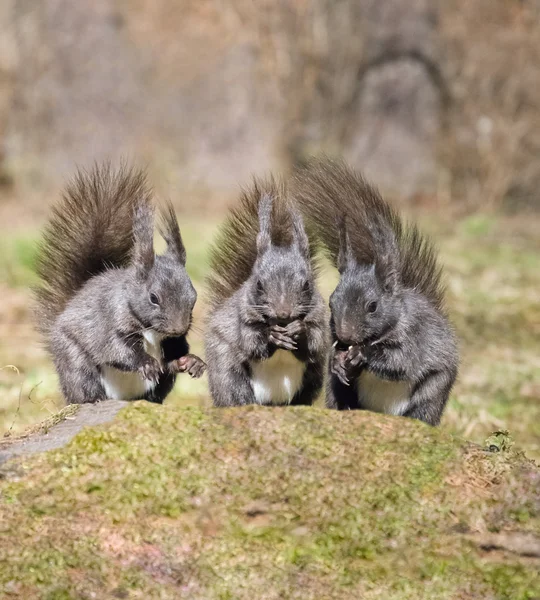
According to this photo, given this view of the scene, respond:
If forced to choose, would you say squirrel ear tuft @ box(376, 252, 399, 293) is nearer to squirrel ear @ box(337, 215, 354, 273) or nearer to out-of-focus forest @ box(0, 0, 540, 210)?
squirrel ear @ box(337, 215, 354, 273)

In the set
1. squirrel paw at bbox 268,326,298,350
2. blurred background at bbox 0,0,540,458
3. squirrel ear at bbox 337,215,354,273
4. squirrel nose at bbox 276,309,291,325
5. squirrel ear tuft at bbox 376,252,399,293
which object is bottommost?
squirrel paw at bbox 268,326,298,350

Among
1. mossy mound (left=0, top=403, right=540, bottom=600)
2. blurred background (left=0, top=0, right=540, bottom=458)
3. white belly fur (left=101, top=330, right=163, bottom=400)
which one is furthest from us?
blurred background (left=0, top=0, right=540, bottom=458)

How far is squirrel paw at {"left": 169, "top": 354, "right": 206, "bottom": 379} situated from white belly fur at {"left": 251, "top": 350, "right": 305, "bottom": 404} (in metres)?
0.26

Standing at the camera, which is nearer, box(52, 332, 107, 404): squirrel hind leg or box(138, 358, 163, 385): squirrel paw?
box(138, 358, 163, 385): squirrel paw

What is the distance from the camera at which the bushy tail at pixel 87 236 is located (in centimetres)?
462

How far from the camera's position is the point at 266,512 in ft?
8.87

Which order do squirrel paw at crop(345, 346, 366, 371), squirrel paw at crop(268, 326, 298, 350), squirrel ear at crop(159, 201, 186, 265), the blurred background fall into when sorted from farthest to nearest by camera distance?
the blurred background
squirrel ear at crop(159, 201, 186, 265)
squirrel paw at crop(268, 326, 298, 350)
squirrel paw at crop(345, 346, 366, 371)

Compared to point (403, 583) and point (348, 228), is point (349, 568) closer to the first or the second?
point (403, 583)

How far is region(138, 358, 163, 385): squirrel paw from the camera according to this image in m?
4.01

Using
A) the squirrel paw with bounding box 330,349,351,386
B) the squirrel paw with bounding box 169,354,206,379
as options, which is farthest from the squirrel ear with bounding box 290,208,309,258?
the squirrel paw with bounding box 169,354,206,379

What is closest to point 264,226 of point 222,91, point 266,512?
point 266,512

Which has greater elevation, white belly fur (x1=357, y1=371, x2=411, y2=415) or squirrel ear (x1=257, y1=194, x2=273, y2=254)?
squirrel ear (x1=257, y1=194, x2=273, y2=254)

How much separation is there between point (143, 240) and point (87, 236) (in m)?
0.66

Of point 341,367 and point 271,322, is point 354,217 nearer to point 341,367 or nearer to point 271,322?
point 271,322
